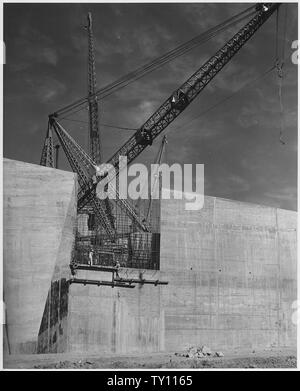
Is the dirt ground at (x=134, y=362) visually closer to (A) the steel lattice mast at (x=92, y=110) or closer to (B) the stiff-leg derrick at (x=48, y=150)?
(B) the stiff-leg derrick at (x=48, y=150)

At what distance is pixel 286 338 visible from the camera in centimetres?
4359

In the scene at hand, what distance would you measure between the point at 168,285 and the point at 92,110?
26.7m

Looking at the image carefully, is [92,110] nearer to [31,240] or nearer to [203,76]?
[203,76]

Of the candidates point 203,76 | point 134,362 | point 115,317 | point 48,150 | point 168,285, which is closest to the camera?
point 134,362

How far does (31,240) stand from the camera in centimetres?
3297

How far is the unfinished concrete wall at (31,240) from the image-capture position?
3167 cm

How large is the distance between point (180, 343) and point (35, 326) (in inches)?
475

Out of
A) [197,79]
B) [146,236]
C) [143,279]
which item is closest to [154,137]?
[197,79]

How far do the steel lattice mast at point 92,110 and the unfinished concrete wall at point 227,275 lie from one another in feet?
64.9

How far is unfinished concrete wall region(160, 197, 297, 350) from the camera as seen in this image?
39.9 meters

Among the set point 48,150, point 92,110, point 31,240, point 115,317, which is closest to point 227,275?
point 115,317

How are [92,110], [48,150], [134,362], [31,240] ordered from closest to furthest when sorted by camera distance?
[134,362] → [31,240] → [48,150] → [92,110]

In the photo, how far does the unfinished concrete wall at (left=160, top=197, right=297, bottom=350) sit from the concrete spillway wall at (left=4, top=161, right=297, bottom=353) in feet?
0.27
